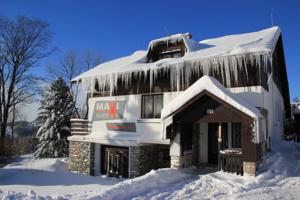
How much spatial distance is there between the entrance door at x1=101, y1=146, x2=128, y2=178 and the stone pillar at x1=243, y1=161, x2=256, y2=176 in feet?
21.4

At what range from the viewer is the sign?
13241mm

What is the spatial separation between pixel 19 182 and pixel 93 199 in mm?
6526

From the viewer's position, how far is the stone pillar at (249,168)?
8.25 m

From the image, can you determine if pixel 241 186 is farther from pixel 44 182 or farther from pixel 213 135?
pixel 44 182

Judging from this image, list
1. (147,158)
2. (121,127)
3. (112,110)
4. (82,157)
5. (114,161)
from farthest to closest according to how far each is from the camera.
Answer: (82,157) → (112,110) → (114,161) → (121,127) → (147,158)

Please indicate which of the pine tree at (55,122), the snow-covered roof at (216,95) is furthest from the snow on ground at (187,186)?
the pine tree at (55,122)

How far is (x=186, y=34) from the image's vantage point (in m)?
14.0

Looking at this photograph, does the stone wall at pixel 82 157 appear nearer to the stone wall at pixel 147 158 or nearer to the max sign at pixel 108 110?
the max sign at pixel 108 110

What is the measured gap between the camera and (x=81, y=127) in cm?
1502

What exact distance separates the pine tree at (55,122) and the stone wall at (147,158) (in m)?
8.51

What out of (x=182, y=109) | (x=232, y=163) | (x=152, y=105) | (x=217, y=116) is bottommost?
(x=232, y=163)

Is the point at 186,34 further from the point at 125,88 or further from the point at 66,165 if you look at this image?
the point at 66,165

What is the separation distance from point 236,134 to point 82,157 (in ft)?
27.3

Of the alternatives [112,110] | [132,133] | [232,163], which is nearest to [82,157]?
[112,110]
